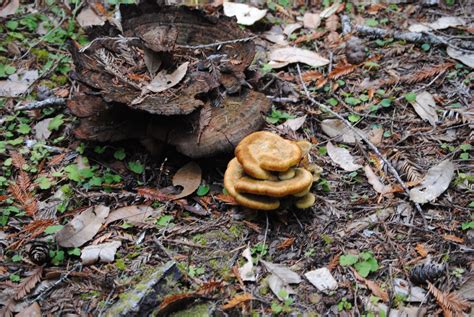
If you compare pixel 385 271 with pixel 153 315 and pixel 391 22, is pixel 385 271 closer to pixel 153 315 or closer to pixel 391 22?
pixel 153 315

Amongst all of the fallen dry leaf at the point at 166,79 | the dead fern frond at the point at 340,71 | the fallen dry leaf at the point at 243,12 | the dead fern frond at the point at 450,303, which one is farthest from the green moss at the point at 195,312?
the fallen dry leaf at the point at 243,12

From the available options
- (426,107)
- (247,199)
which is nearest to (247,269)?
(247,199)

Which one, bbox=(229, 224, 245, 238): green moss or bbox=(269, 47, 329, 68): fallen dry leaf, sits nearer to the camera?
bbox=(229, 224, 245, 238): green moss

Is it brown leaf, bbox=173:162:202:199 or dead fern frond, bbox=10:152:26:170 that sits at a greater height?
dead fern frond, bbox=10:152:26:170

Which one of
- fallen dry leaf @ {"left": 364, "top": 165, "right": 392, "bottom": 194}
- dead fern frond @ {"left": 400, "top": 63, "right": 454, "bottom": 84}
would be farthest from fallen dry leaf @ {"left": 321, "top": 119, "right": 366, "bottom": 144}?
dead fern frond @ {"left": 400, "top": 63, "right": 454, "bottom": 84}

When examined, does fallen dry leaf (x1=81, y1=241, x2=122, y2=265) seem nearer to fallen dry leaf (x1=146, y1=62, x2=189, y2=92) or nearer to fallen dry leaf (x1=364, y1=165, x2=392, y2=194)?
fallen dry leaf (x1=146, y1=62, x2=189, y2=92)

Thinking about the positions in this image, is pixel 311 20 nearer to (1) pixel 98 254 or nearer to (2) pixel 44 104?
(2) pixel 44 104

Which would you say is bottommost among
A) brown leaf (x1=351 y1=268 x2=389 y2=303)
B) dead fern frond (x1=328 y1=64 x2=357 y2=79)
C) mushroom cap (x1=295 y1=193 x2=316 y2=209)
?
brown leaf (x1=351 y1=268 x2=389 y2=303)
